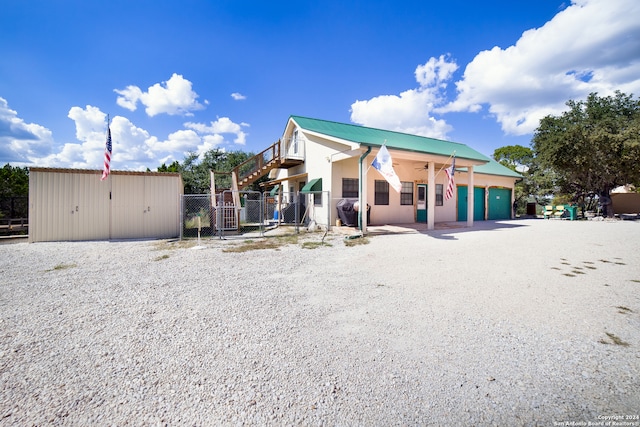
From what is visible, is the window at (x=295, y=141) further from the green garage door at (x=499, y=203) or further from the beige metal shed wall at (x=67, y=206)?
the green garage door at (x=499, y=203)

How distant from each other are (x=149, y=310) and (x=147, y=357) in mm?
1397

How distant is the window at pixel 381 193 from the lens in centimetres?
1491

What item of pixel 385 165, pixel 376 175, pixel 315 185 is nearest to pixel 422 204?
pixel 376 175

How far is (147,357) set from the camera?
9.23ft

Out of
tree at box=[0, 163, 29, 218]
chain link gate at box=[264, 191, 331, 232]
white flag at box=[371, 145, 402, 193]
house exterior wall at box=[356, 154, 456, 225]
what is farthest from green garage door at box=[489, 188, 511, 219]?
tree at box=[0, 163, 29, 218]

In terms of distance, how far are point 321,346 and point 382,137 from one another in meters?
15.3

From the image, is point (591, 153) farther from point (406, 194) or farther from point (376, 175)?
point (376, 175)

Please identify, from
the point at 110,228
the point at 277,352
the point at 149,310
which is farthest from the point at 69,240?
the point at 277,352

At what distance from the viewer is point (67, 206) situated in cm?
1086

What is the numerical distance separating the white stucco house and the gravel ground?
7273 millimetres

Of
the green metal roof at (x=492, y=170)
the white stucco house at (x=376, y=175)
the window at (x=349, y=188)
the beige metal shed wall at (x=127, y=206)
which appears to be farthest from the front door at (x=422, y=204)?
the beige metal shed wall at (x=127, y=206)

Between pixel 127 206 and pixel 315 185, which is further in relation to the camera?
pixel 315 185

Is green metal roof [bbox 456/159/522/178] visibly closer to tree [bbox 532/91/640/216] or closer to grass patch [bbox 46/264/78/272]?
tree [bbox 532/91/640/216]

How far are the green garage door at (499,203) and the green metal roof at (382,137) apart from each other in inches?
123
